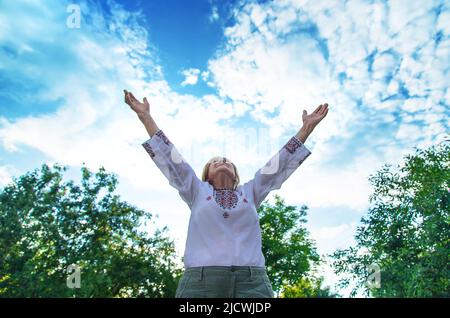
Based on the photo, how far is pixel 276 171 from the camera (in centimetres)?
279

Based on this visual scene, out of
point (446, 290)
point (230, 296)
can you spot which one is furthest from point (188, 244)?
point (446, 290)

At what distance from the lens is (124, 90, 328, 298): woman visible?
7.25 ft

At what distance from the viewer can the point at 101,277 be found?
59.8 feet

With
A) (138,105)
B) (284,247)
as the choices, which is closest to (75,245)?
(284,247)

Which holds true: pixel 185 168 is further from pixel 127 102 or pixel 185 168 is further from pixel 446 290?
pixel 446 290

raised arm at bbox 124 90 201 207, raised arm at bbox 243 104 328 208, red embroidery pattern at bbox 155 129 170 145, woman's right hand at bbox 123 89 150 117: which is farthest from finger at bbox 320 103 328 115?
woman's right hand at bbox 123 89 150 117

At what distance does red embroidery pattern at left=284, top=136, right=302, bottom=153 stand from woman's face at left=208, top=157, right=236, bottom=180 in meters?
0.53

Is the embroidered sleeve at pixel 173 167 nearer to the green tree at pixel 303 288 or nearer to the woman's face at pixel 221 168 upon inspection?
the woman's face at pixel 221 168

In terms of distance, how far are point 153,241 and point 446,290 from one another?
57.8ft

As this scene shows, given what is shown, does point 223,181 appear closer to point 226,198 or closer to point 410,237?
point 226,198

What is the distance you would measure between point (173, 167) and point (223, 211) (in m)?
0.55

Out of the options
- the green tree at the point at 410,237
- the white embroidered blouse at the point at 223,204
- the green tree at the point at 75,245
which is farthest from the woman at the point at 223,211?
the green tree at the point at 75,245
